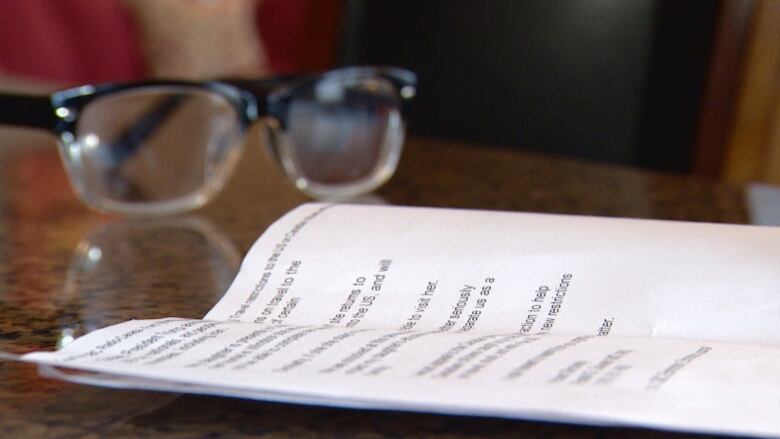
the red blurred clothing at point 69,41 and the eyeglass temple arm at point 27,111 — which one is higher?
the eyeglass temple arm at point 27,111

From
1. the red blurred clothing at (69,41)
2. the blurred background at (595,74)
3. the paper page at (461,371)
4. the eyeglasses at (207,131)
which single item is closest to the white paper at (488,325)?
the paper page at (461,371)

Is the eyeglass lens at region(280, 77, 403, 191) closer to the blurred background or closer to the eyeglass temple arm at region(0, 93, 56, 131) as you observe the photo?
the eyeglass temple arm at region(0, 93, 56, 131)

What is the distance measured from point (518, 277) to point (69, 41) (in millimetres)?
2282

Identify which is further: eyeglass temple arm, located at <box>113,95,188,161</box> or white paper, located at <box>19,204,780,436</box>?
eyeglass temple arm, located at <box>113,95,188,161</box>

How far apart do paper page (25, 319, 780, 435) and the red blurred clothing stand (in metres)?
2.11

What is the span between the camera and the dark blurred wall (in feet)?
3.71

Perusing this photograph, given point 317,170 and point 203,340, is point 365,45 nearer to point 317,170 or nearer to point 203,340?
point 317,170

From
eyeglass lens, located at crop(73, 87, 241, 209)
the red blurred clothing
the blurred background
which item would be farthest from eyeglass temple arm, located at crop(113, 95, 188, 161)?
the red blurred clothing

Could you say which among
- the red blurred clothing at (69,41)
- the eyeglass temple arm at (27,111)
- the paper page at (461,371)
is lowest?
the red blurred clothing at (69,41)

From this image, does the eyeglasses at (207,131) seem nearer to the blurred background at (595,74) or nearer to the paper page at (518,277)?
the paper page at (518,277)

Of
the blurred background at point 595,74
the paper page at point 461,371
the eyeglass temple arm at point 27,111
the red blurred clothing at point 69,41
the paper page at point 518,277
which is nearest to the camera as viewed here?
the paper page at point 461,371

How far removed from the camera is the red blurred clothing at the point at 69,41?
92.2 inches

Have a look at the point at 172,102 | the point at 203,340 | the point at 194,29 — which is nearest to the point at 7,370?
the point at 203,340

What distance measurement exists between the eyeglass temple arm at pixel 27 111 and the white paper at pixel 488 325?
0.22 m
